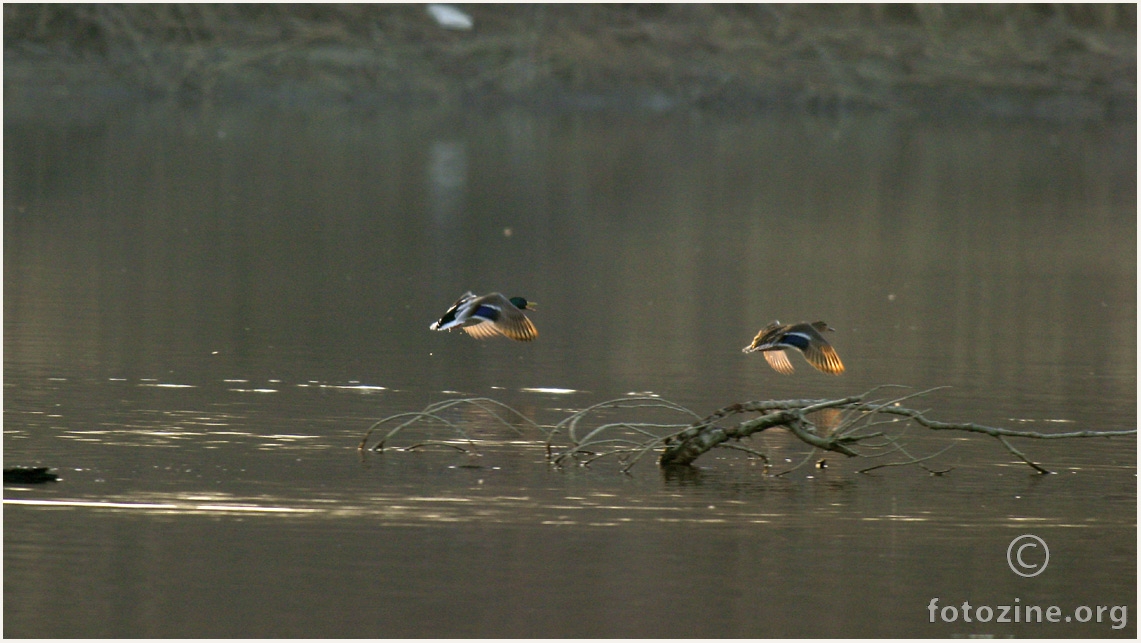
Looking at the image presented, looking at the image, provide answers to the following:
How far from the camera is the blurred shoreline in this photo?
44000mm

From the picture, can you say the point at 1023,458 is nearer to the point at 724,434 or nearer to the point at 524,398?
the point at 724,434

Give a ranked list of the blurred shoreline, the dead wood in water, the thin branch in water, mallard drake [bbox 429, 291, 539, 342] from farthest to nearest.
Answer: the blurred shoreline
mallard drake [bbox 429, 291, 539, 342]
the thin branch in water
the dead wood in water

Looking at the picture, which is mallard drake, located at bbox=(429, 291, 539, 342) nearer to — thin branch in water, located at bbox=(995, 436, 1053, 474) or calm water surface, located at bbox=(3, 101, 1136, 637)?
calm water surface, located at bbox=(3, 101, 1136, 637)

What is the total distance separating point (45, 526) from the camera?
326 inches

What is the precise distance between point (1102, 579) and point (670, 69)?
38.5 m

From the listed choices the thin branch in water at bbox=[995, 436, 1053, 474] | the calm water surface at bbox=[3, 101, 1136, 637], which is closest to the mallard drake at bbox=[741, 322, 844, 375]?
the calm water surface at bbox=[3, 101, 1136, 637]

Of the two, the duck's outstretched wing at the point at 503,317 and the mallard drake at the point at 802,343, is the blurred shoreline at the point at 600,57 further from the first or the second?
the mallard drake at the point at 802,343

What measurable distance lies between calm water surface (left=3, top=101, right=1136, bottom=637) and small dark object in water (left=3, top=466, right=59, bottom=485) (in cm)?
15

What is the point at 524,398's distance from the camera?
38.0 feet

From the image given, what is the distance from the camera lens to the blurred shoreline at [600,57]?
44.0 metres

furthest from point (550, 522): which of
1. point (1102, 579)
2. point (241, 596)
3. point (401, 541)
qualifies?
point (1102, 579)

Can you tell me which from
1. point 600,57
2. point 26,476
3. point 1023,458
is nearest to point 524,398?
point 1023,458

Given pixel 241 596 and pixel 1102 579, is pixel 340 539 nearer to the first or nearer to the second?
pixel 241 596

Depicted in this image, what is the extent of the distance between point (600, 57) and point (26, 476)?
37030 mm
